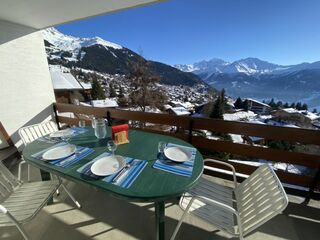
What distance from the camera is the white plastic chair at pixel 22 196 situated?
128 centimetres

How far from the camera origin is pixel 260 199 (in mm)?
1178

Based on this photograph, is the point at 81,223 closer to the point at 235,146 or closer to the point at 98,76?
the point at 235,146

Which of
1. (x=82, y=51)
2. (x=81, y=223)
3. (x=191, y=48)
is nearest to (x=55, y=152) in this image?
(x=81, y=223)

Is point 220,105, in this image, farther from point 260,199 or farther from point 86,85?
point 260,199

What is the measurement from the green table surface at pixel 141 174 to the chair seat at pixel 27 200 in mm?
336

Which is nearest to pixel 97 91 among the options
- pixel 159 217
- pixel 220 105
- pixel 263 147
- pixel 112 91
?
pixel 112 91

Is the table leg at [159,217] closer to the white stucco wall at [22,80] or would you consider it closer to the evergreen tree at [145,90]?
the white stucco wall at [22,80]

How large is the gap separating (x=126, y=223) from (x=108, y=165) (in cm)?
80

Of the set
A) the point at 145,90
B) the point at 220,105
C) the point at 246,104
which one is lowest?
the point at 246,104

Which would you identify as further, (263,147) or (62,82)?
(62,82)

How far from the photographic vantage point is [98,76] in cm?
1488

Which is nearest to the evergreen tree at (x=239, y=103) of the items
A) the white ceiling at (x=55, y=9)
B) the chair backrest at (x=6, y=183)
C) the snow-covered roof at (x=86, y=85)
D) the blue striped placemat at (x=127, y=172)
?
the snow-covered roof at (x=86, y=85)

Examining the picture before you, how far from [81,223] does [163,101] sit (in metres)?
A: 9.16

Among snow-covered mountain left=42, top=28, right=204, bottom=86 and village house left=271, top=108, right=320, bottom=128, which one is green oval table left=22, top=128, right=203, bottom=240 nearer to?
snow-covered mountain left=42, top=28, right=204, bottom=86
